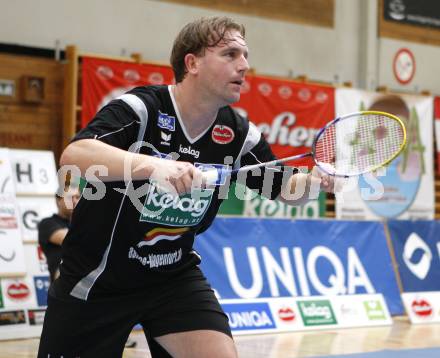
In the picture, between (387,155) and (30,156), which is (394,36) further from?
(387,155)

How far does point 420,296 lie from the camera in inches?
408

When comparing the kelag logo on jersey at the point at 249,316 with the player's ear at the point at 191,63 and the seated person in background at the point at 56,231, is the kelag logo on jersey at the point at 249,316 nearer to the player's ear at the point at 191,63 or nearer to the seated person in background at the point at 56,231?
the seated person in background at the point at 56,231

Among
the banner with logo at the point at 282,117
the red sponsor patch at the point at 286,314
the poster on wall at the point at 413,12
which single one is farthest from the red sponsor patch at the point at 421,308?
the poster on wall at the point at 413,12

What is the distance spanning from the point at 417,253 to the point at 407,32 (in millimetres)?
6128

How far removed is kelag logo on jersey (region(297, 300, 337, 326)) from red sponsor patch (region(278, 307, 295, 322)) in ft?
0.44

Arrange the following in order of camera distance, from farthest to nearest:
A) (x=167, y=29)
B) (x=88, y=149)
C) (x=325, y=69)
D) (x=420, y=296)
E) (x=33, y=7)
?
(x=325, y=69), (x=167, y=29), (x=33, y=7), (x=420, y=296), (x=88, y=149)

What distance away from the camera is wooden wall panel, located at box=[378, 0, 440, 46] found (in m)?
15.3

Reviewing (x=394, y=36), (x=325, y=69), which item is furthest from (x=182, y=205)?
(x=394, y=36)

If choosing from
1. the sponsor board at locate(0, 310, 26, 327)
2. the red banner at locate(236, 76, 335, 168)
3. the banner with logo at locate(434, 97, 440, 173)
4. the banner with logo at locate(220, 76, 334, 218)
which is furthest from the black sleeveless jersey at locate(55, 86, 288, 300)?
the banner with logo at locate(434, 97, 440, 173)

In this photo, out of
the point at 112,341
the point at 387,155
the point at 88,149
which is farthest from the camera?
the point at 387,155

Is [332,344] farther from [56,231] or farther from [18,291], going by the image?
[18,291]

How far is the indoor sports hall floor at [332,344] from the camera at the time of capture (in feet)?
24.3

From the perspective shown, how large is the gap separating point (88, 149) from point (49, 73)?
892cm

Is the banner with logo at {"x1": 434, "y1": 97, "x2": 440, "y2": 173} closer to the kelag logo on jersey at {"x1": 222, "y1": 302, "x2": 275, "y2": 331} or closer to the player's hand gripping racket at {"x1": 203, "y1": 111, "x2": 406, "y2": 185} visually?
the kelag logo on jersey at {"x1": 222, "y1": 302, "x2": 275, "y2": 331}
